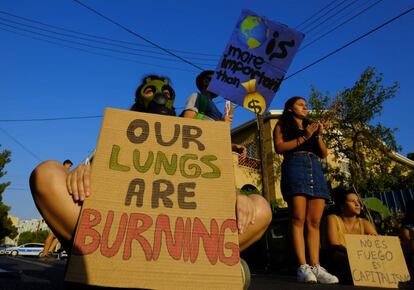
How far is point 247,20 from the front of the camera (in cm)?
371

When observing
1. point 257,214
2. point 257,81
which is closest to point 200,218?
point 257,214

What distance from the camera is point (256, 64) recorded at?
138 inches

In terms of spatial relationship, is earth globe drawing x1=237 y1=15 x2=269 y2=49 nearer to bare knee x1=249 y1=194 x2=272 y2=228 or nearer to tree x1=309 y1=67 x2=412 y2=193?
bare knee x1=249 y1=194 x2=272 y2=228

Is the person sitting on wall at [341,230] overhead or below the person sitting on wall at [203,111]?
below

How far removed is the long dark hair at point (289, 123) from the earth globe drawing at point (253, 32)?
0.82 metres

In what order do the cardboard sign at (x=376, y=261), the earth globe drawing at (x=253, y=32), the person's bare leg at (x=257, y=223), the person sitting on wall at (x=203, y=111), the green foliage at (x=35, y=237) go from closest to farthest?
1. the person's bare leg at (x=257, y=223)
2. the person sitting on wall at (x=203, y=111)
3. the cardboard sign at (x=376, y=261)
4. the earth globe drawing at (x=253, y=32)
5. the green foliage at (x=35, y=237)

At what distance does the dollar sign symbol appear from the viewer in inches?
132

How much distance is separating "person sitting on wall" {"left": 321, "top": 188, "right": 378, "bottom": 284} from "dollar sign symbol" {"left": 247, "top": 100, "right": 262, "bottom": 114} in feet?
3.74

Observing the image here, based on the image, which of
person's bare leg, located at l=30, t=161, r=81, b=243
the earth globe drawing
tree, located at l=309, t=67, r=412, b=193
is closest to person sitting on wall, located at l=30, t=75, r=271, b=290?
person's bare leg, located at l=30, t=161, r=81, b=243

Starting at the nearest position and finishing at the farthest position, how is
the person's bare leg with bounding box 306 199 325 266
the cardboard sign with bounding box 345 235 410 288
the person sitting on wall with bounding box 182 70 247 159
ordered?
the person sitting on wall with bounding box 182 70 247 159, the cardboard sign with bounding box 345 235 410 288, the person's bare leg with bounding box 306 199 325 266

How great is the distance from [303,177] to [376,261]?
0.86m

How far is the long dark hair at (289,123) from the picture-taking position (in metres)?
2.98

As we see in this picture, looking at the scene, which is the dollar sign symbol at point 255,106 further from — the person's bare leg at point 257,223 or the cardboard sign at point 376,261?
the person's bare leg at point 257,223

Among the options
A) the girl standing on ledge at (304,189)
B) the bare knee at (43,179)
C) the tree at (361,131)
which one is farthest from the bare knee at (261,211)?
the tree at (361,131)
